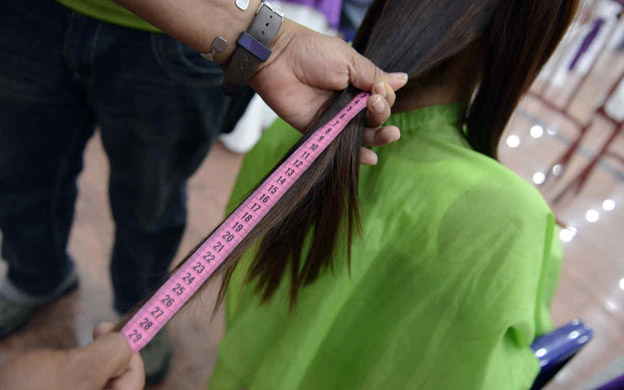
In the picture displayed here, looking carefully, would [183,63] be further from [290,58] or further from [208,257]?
[208,257]

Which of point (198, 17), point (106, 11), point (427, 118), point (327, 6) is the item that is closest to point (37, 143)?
point (106, 11)

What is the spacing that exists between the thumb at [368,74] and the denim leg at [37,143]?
19.4 inches

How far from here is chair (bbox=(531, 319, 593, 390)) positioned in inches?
22.3

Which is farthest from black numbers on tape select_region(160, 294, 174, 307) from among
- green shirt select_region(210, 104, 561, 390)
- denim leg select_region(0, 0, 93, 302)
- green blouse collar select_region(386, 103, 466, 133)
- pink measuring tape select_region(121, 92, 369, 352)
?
denim leg select_region(0, 0, 93, 302)

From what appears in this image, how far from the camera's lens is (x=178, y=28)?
0.55 m

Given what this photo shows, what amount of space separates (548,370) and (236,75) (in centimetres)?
58

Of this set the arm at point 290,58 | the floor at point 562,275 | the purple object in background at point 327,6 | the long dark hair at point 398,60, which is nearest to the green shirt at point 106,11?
the arm at point 290,58

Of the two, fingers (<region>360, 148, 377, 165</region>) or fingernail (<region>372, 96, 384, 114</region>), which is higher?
fingernail (<region>372, 96, 384, 114</region>)

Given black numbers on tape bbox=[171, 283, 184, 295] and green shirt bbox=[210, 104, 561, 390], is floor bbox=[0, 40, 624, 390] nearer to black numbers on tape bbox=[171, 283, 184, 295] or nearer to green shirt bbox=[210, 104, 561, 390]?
black numbers on tape bbox=[171, 283, 184, 295]

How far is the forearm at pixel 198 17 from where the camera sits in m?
0.54

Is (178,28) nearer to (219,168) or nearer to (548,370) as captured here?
(548,370)

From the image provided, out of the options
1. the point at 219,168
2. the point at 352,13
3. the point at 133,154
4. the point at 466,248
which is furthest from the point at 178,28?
the point at 352,13

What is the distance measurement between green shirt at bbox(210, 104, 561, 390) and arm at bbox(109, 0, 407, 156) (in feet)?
0.40

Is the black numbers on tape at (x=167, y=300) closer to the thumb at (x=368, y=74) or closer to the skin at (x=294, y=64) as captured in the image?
the skin at (x=294, y=64)
